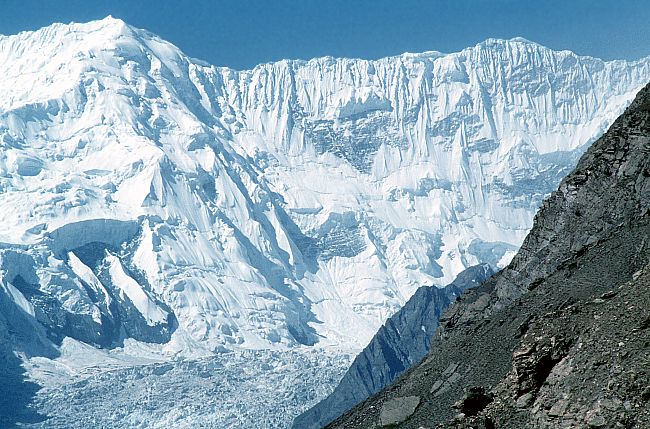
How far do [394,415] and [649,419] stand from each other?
25573 millimetres

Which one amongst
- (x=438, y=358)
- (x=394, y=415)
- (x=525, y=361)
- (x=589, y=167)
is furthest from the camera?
(x=589, y=167)

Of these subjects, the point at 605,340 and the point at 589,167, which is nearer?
the point at 605,340

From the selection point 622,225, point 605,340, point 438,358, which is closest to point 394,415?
point 438,358

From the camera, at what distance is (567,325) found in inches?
1113

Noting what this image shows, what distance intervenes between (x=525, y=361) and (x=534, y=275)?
31.9 metres

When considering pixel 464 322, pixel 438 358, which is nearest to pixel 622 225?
pixel 438 358

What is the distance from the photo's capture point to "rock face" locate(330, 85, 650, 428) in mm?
Result: 25516

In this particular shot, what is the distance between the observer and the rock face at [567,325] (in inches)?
1005

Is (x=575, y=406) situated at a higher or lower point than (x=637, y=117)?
lower

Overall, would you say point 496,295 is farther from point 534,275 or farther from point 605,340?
point 605,340

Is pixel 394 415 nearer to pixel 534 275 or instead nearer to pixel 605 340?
pixel 534 275

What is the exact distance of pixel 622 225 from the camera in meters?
49.2

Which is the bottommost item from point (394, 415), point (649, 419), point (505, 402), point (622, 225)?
point (649, 419)

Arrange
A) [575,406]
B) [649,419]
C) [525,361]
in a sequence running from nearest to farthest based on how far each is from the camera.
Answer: [649,419] → [575,406] → [525,361]
